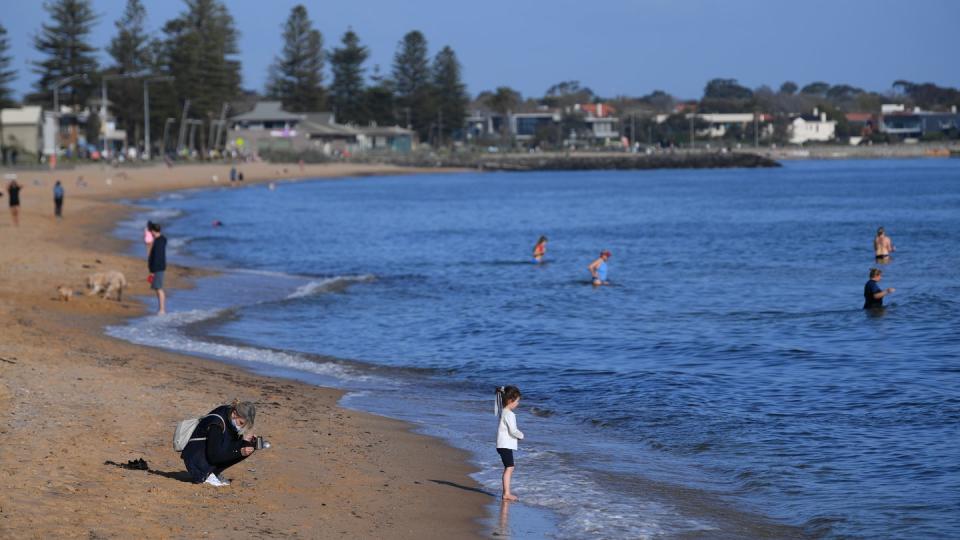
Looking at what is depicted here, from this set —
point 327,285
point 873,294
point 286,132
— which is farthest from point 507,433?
point 286,132

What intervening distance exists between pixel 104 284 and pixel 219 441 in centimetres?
1429

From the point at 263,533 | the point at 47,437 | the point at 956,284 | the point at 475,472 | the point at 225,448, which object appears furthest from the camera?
the point at 956,284

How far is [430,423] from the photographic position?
13.7 meters

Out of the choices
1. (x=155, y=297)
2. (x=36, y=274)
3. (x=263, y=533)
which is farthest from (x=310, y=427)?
(x=36, y=274)

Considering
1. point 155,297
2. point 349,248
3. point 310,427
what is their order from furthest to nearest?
1. point 349,248
2. point 155,297
3. point 310,427

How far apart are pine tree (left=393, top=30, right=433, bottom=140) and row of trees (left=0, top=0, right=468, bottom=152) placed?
0.13 m

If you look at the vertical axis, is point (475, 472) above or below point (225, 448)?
below

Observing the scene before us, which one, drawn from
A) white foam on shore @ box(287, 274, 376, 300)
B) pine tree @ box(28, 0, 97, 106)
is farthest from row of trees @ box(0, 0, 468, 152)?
white foam on shore @ box(287, 274, 376, 300)

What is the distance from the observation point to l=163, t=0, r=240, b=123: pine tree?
118 metres

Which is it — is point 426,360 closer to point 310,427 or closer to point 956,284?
point 310,427

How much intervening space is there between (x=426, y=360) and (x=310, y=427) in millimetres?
6320

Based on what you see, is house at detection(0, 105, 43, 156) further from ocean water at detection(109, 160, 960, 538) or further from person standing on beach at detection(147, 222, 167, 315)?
person standing on beach at detection(147, 222, 167, 315)

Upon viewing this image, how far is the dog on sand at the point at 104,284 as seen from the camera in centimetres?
2247

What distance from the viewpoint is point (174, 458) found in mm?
10320
